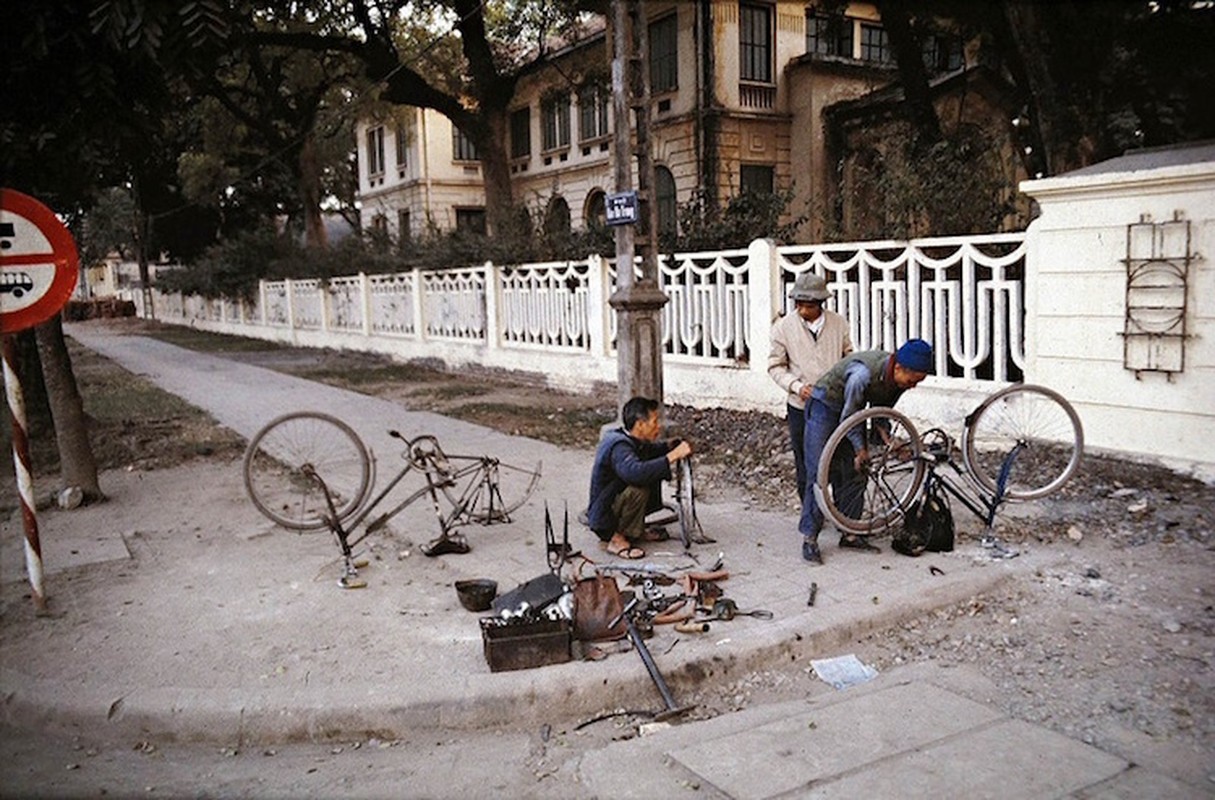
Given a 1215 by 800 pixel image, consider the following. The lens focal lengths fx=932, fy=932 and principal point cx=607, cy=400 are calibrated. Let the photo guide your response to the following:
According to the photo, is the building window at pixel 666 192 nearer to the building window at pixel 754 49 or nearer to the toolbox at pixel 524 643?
the building window at pixel 754 49

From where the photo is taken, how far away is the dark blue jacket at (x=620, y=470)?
5.67 m

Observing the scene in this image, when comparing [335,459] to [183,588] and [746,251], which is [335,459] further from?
[746,251]

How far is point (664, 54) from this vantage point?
81.9 ft

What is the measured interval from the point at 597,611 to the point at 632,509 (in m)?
1.43

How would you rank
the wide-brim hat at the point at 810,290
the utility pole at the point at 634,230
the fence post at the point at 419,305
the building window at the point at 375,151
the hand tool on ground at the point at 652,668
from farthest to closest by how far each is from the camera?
the building window at the point at 375,151
the fence post at the point at 419,305
the utility pole at the point at 634,230
the wide-brim hat at the point at 810,290
the hand tool on ground at the point at 652,668

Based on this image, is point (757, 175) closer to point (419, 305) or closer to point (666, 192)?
point (666, 192)

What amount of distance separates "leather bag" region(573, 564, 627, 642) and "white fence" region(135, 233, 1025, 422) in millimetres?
4951

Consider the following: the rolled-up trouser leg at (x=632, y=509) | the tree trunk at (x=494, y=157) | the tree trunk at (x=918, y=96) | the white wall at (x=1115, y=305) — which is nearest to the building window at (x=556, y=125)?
the tree trunk at (x=494, y=157)

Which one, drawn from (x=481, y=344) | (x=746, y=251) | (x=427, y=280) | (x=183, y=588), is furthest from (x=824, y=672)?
(x=427, y=280)

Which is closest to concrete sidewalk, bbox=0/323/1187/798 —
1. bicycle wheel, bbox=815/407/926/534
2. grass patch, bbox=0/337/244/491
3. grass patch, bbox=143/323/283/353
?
bicycle wheel, bbox=815/407/926/534

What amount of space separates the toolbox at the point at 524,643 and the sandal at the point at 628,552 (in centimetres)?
152

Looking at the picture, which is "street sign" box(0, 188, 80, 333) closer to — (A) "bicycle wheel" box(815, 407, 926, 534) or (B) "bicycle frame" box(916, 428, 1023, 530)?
(A) "bicycle wheel" box(815, 407, 926, 534)

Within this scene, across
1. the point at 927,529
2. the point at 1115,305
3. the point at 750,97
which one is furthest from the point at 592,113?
the point at 927,529

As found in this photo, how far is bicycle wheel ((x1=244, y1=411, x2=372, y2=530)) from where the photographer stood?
636 centimetres
